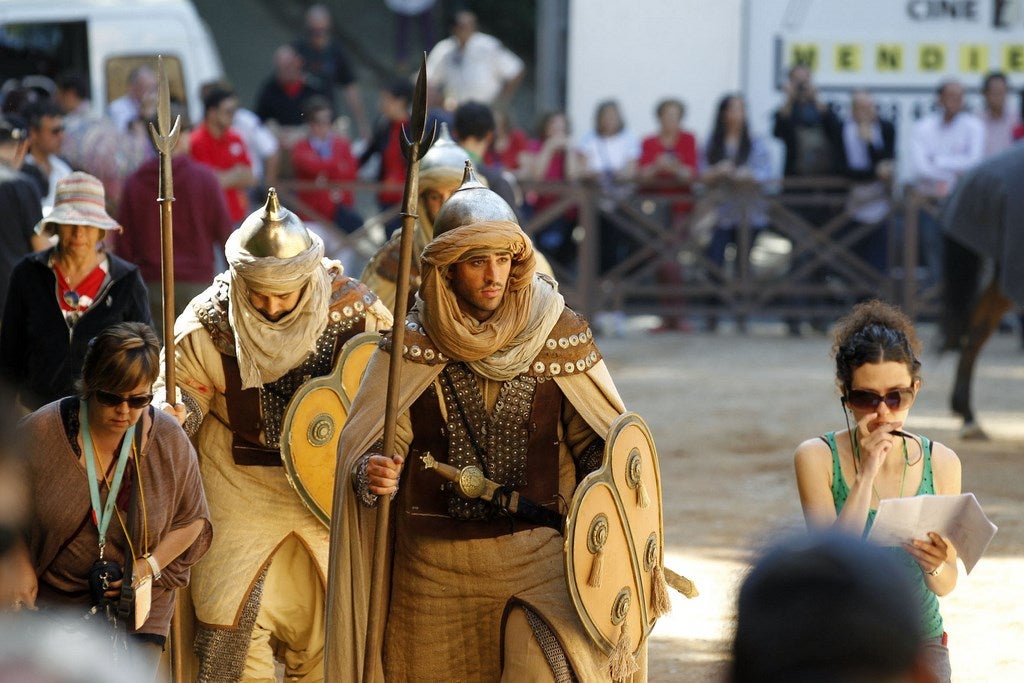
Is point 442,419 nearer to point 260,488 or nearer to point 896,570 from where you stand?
point 260,488

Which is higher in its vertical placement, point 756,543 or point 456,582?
point 756,543

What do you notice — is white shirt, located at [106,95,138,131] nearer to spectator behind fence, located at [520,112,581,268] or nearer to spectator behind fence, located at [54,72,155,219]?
spectator behind fence, located at [54,72,155,219]

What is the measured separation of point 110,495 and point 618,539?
1337mm

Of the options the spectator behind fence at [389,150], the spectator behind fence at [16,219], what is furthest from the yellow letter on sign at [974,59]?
the spectator behind fence at [16,219]

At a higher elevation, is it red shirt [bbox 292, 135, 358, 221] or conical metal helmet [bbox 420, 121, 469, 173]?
conical metal helmet [bbox 420, 121, 469, 173]

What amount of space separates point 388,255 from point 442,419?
7.19 feet

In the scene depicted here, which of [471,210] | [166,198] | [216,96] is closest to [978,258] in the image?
[216,96]

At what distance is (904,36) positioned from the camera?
1806cm

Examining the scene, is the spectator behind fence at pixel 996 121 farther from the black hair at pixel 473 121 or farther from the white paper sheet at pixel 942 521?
the white paper sheet at pixel 942 521

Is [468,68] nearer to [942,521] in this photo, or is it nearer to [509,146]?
[509,146]

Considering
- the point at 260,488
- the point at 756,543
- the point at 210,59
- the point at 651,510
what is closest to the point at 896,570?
the point at 756,543

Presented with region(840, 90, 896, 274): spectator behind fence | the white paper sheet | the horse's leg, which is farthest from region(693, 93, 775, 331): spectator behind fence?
the white paper sheet

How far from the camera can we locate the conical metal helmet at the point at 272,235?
5520 millimetres

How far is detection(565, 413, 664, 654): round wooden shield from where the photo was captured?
4.77 m
